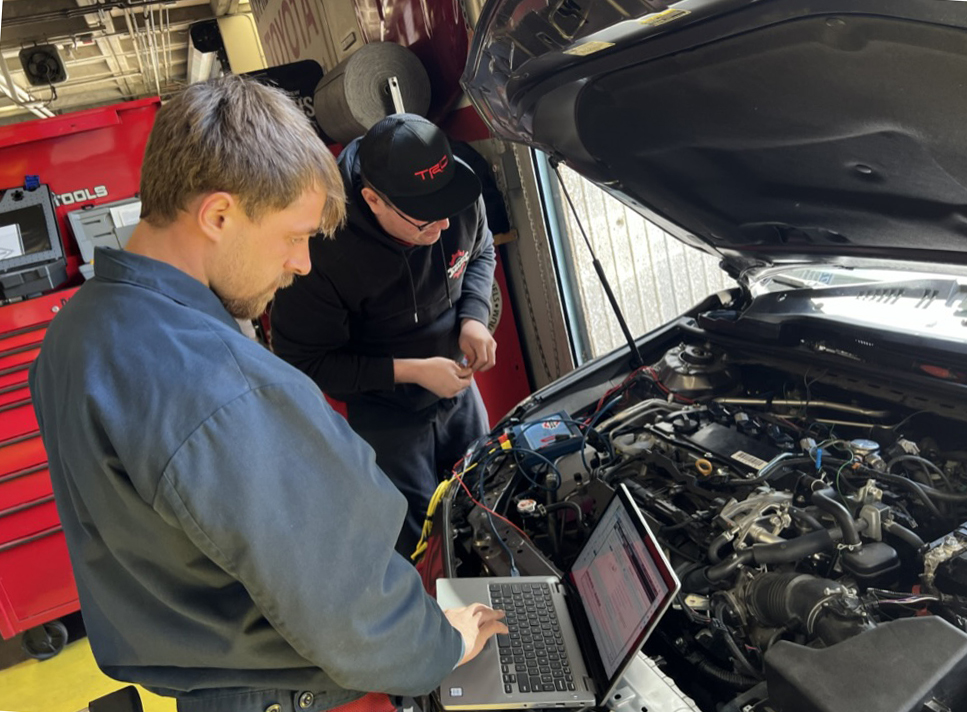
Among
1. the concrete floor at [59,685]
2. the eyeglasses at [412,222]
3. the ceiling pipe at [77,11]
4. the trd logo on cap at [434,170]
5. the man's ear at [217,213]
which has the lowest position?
the concrete floor at [59,685]

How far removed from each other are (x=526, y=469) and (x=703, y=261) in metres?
1.81

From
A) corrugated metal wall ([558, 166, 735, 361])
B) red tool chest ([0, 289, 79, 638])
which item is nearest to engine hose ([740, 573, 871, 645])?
corrugated metal wall ([558, 166, 735, 361])

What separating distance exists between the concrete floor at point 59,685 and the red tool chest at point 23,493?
193mm

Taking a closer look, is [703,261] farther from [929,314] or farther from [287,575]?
[287,575]

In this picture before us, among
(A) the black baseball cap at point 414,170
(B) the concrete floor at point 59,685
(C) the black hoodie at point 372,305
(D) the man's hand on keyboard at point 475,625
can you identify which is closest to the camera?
(D) the man's hand on keyboard at point 475,625

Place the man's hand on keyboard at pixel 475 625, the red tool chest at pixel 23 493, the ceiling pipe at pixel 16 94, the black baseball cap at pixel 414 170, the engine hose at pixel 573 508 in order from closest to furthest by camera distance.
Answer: the man's hand on keyboard at pixel 475 625 < the engine hose at pixel 573 508 < the black baseball cap at pixel 414 170 < the red tool chest at pixel 23 493 < the ceiling pipe at pixel 16 94

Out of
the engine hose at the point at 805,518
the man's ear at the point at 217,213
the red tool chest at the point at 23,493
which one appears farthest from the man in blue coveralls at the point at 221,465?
the red tool chest at the point at 23,493

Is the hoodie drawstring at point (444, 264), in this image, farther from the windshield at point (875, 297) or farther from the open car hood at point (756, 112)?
the windshield at point (875, 297)

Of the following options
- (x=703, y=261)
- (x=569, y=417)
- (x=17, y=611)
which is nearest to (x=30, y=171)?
(x=17, y=611)

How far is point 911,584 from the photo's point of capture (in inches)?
41.2

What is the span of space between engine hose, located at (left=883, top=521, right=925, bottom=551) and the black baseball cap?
112 centimetres

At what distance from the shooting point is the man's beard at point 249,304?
97 centimetres

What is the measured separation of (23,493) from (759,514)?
2992 millimetres

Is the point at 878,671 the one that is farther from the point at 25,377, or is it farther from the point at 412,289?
the point at 25,377
